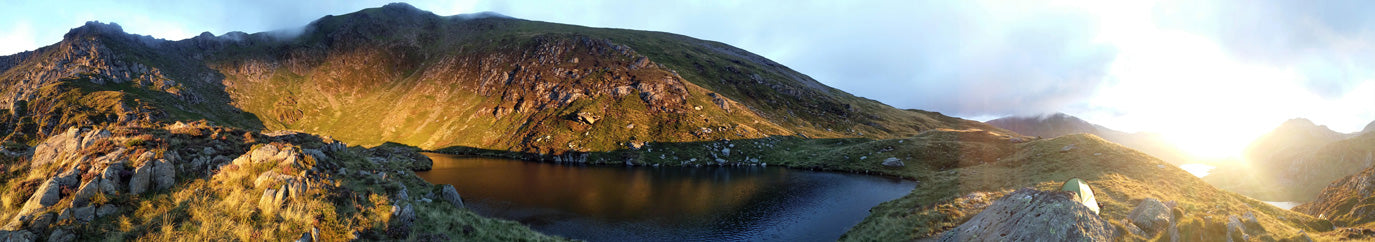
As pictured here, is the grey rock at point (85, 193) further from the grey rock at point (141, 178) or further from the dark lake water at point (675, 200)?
the dark lake water at point (675, 200)

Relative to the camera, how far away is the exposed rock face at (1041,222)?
18.8m

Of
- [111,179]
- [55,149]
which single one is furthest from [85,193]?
[55,149]

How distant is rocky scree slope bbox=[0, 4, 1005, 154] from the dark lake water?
31865 millimetres

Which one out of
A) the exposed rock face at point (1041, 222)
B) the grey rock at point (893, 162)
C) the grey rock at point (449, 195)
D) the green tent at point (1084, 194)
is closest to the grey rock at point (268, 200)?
the grey rock at point (449, 195)

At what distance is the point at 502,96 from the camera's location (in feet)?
499

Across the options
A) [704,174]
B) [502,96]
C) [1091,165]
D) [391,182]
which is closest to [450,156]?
[502,96]

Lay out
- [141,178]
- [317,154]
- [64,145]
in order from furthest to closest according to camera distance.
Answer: [317,154], [64,145], [141,178]

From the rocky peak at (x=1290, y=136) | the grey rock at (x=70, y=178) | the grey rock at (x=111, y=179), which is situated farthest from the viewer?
the rocky peak at (x=1290, y=136)

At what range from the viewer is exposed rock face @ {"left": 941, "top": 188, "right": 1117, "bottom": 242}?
1877cm

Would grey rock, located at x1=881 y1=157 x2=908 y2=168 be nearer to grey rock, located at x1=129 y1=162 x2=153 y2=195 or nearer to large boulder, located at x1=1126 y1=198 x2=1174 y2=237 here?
large boulder, located at x1=1126 y1=198 x2=1174 y2=237

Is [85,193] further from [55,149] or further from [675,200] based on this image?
[675,200]

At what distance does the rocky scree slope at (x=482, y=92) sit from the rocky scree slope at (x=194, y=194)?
80.4m

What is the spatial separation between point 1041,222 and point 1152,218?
7.76 metres

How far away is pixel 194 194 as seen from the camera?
16.6 meters
